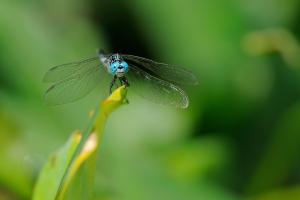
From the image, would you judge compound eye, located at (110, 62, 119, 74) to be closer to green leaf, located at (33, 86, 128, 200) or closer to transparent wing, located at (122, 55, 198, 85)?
transparent wing, located at (122, 55, 198, 85)

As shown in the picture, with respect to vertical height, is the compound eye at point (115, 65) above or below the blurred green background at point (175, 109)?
below

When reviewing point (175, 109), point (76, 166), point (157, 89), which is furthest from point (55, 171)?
point (175, 109)

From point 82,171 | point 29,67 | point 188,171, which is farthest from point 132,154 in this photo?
point 82,171

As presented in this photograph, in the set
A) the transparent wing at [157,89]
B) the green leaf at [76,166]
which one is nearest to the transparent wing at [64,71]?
the transparent wing at [157,89]


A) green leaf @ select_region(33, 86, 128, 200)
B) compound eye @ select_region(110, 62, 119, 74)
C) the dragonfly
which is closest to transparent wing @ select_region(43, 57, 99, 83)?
the dragonfly

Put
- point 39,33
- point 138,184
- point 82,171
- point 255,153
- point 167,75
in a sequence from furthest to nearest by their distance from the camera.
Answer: point 39,33 < point 255,153 < point 138,184 < point 167,75 < point 82,171

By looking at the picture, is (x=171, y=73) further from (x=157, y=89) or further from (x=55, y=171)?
(x=55, y=171)

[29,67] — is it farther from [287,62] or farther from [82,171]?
[82,171]

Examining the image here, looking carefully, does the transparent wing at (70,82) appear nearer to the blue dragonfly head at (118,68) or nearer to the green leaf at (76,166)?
the blue dragonfly head at (118,68)
